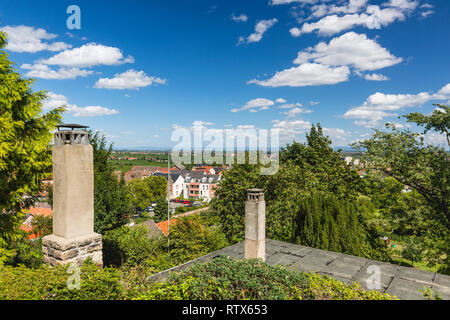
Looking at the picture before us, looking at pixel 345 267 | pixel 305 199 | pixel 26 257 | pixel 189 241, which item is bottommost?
pixel 189 241

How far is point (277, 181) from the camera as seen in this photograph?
52.5 feet

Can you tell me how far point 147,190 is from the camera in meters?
45.2

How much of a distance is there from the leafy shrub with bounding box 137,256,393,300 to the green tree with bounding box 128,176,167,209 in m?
40.8

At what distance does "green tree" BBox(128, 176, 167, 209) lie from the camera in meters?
44.1

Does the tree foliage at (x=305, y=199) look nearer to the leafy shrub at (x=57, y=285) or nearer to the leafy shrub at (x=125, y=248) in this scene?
the leafy shrub at (x=125, y=248)

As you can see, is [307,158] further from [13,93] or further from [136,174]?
[136,174]

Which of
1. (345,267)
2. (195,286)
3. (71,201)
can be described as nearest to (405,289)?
(345,267)

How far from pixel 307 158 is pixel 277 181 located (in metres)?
4.67

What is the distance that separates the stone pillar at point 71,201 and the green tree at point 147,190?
38970mm

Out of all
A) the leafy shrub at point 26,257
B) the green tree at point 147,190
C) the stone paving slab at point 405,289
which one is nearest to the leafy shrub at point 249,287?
the stone paving slab at point 405,289

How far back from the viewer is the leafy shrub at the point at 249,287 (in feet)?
11.4

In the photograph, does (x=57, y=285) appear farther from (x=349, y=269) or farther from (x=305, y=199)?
(x=305, y=199)

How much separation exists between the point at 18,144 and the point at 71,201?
14.3ft
